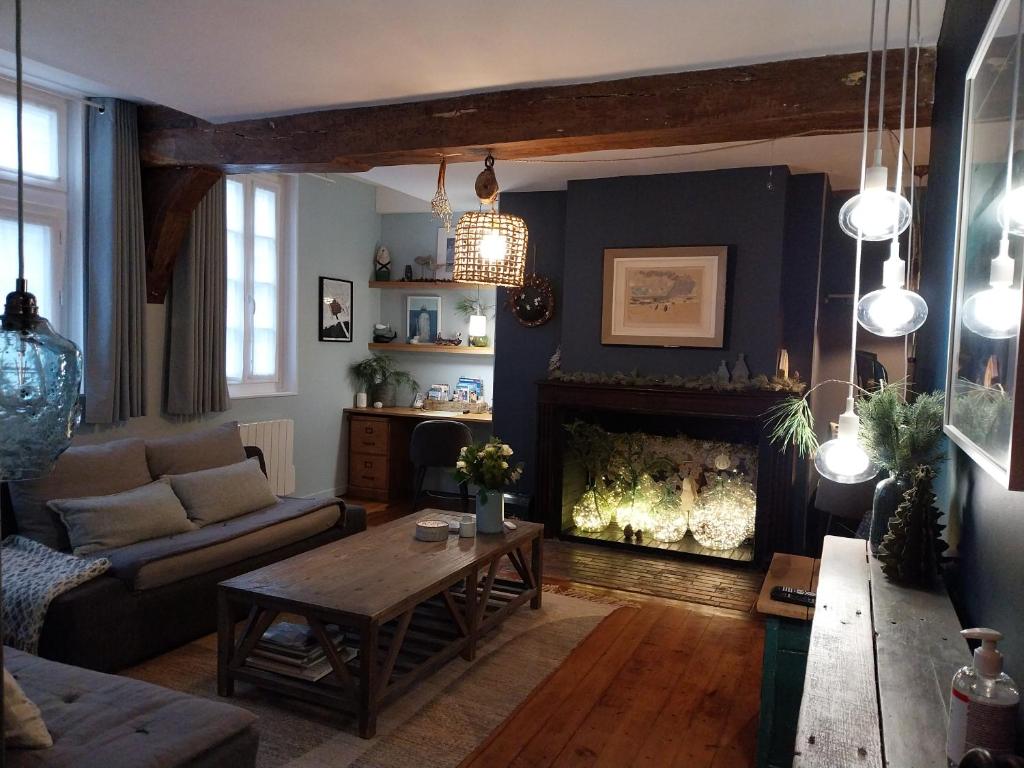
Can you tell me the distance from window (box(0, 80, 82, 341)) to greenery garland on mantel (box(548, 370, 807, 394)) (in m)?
3.08

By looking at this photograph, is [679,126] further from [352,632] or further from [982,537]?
[352,632]

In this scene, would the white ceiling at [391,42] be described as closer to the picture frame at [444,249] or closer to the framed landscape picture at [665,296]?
the framed landscape picture at [665,296]

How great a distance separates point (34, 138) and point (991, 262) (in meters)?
4.51

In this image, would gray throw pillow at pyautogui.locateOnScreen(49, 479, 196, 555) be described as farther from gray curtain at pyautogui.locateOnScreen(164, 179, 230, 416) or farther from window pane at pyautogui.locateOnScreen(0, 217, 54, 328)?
window pane at pyautogui.locateOnScreen(0, 217, 54, 328)

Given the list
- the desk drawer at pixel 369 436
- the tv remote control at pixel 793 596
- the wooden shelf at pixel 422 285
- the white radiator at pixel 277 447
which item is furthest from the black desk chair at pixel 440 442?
the tv remote control at pixel 793 596

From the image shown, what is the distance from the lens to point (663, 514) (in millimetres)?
5324

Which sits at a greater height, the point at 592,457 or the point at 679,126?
the point at 679,126

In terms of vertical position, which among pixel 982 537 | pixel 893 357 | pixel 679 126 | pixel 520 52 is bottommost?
pixel 982 537

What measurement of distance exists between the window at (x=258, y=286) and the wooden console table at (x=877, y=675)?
4550mm


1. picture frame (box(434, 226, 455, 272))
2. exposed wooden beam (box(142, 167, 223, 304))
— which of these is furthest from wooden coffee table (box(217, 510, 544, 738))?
picture frame (box(434, 226, 455, 272))

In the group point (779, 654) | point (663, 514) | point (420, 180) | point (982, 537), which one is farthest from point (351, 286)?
point (982, 537)

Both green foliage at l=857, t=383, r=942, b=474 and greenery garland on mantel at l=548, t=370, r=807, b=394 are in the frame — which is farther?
greenery garland on mantel at l=548, t=370, r=807, b=394

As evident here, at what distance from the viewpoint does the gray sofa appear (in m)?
3.04

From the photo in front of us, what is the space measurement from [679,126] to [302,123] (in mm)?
1921
